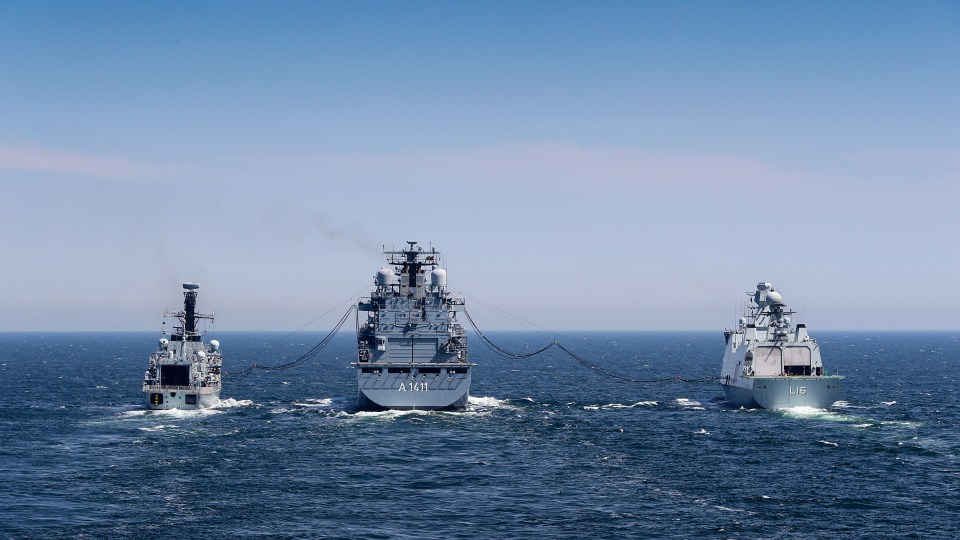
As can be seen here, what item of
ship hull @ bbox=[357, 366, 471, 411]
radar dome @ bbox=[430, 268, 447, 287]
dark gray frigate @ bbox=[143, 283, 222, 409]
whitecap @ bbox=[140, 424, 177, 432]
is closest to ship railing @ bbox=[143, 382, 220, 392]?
dark gray frigate @ bbox=[143, 283, 222, 409]

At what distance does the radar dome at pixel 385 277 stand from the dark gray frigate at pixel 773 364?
132 ft

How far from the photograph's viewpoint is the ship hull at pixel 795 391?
90562mm

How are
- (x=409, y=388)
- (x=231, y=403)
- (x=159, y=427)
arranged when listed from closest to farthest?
(x=159, y=427) < (x=409, y=388) < (x=231, y=403)

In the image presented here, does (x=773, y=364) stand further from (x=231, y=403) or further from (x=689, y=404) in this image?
(x=231, y=403)

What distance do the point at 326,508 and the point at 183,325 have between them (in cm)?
5295

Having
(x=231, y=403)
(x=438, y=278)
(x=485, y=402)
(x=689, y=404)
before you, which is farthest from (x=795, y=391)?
(x=231, y=403)

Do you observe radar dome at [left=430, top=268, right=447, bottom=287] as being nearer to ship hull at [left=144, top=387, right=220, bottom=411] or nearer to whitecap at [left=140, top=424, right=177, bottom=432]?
ship hull at [left=144, top=387, right=220, bottom=411]

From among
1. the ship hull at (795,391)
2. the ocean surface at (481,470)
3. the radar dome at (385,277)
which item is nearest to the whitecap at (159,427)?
the ocean surface at (481,470)

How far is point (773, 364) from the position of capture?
315 ft

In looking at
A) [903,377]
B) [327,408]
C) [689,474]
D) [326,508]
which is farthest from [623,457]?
[903,377]

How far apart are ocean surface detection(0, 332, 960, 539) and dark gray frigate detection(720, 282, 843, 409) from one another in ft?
6.95

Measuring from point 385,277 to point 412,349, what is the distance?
36.2 feet

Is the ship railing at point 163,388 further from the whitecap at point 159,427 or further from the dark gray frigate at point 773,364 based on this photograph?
the dark gray frigate at point 773,364

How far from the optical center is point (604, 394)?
11969 cm
